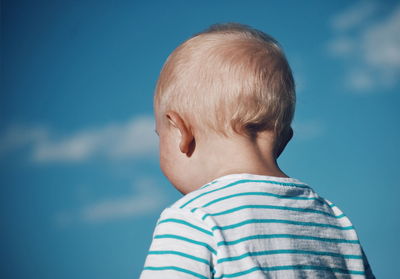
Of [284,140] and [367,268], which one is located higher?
[284,140]

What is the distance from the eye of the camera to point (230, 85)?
1.48m

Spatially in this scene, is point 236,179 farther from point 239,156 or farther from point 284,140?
point 284,140

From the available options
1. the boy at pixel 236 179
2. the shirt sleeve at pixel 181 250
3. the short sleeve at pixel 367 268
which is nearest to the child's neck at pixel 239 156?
the boy at pixel 236 179

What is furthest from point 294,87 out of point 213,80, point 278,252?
point 278,252

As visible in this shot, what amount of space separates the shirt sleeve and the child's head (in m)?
0.33

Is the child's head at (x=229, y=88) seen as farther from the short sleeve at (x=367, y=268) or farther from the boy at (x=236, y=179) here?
the short sleeve at (x=367, y=268)

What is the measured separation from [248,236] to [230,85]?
0.45 meters

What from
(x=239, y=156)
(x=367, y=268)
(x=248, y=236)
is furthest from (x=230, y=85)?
A: (x=367, y=268)

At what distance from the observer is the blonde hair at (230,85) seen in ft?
4.85

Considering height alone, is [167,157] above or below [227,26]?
below

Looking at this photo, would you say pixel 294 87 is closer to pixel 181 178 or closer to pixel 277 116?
pixel 277 116

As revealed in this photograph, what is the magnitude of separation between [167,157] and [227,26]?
53 centimetres

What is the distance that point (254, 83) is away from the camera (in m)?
1.48

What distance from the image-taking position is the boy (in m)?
1.26
